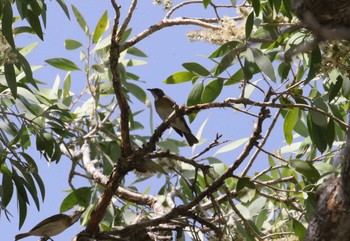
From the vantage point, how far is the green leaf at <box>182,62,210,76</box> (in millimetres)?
3729

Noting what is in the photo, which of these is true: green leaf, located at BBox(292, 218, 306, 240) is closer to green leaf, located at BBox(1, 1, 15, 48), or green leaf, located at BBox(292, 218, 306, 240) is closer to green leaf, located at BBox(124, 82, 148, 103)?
green leaf, located at BBox(124, 82, 148, 103)

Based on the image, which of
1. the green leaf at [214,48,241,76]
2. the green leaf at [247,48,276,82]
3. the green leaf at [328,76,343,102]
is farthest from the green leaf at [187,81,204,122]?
the green leaf at [328,76,343,102]

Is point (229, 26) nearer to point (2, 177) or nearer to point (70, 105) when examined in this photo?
point (2, 177)

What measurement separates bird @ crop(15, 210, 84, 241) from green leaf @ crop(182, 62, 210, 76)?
92cm

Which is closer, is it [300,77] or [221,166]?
[300,77]

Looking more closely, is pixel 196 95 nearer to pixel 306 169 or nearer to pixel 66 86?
pixel 306 169

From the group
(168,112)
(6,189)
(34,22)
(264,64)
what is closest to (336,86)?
(264,64)

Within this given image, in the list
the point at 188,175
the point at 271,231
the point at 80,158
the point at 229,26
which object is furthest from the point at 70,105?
the point at 229,26

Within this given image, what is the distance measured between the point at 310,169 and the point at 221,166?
76 centimetres

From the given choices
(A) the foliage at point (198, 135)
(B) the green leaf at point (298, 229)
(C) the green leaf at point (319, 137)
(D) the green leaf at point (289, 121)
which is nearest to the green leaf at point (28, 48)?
(A) the foliage at point (198, 135)

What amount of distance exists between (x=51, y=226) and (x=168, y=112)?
1373 mm

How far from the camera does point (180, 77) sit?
3879mm

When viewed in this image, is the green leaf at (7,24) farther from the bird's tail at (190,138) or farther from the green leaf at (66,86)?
the green leaf at (66,86)

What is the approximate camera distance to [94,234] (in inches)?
128
